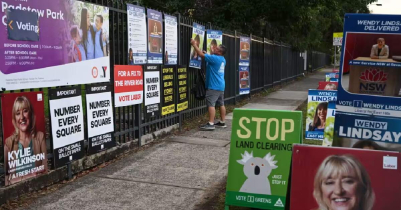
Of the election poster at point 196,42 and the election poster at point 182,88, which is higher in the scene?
the election poster at point 196,42

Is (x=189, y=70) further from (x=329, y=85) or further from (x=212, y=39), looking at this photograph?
(x=329, y=85)

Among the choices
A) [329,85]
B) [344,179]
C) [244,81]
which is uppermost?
[329,85]

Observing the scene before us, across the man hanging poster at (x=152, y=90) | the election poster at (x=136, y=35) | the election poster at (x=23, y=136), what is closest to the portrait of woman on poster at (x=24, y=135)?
the election poster at (x=23, y=136)

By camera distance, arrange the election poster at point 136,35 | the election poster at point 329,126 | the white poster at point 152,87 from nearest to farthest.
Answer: the election poster at point 329,126
the election poster at point 136,35
the white poster at point 152,87

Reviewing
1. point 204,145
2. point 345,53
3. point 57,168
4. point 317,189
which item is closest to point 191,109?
point 204,145

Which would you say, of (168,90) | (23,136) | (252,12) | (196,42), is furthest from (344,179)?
(252,12)

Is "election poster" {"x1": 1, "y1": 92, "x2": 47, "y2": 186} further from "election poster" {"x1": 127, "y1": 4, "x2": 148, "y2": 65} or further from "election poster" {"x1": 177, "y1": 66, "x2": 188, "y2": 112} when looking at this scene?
"election poster" {"x1": 177, "y1": 66, "x2": 188, "y2": 112}

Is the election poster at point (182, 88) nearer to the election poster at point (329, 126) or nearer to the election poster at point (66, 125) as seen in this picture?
the election poster at point (329, 126)

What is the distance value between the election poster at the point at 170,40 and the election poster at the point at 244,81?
19.0 feet

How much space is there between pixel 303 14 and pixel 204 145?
1560 centimetres

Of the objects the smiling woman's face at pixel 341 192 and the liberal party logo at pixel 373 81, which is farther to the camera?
the liberal party logo at pixel 373 81

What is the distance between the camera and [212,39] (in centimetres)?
1129

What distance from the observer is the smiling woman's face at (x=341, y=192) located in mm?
3760

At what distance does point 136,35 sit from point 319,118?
3397 millimetres
